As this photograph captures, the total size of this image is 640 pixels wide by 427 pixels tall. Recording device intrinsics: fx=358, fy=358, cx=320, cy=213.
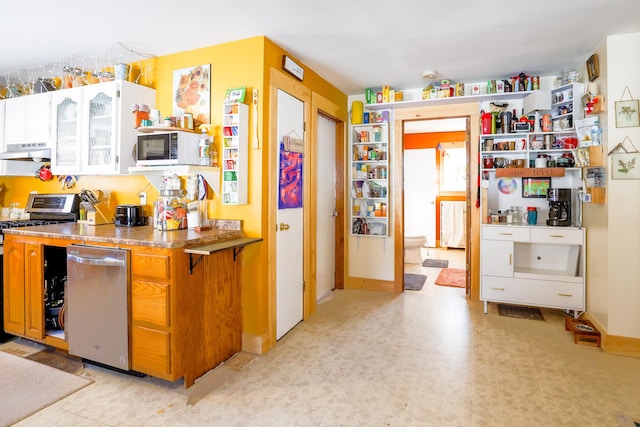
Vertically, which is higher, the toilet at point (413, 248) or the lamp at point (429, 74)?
the lamp at point (429, 74)

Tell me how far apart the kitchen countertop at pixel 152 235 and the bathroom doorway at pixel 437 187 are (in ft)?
17.0

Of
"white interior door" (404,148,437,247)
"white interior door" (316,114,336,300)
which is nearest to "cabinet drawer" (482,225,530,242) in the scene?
"white interior door" (316,114,336,300)

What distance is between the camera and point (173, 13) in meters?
2.38

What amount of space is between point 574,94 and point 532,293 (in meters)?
1.91

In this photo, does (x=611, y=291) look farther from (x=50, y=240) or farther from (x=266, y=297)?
(x=50, y=240)

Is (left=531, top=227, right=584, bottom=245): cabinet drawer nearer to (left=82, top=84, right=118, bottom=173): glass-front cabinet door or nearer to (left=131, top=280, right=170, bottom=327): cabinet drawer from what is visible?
(left=131, top=280, right=170, bottom=327): cabinet drawer

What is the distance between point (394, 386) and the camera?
88.8 inches

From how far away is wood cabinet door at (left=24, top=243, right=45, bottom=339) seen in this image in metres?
2.63

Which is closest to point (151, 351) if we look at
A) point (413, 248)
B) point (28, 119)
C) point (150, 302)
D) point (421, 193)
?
point (150, 302)

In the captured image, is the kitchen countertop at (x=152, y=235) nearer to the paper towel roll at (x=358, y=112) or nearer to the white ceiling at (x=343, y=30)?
the white ceiling at (x=343, y=30)

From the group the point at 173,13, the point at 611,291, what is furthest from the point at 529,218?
the point at 173,13

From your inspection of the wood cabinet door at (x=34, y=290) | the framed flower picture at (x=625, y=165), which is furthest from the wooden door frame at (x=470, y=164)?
the wood cabinet door at (x=34, y=290)

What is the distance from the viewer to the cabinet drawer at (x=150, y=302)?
2090 mm

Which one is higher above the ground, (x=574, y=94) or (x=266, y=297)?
(x=574, y=94)
